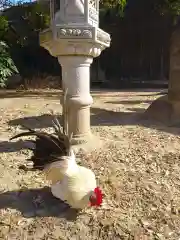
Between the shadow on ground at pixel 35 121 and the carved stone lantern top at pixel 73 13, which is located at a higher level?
the carved stone lantern top at pixel 73 13

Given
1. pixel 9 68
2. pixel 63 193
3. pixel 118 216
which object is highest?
pixel 9 68

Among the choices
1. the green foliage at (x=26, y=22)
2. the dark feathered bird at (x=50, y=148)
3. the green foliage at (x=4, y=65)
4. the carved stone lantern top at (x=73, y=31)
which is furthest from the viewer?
the green foliage at (x=4, y=65)

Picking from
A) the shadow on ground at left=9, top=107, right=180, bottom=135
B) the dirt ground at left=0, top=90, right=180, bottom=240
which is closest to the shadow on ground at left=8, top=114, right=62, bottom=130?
the shadow on ground at left=9, top=107, right=180, bottom=135

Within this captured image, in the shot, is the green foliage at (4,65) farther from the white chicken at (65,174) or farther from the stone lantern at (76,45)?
the white chicken at (65,174)

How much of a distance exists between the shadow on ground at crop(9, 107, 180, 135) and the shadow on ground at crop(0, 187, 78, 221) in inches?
98.3

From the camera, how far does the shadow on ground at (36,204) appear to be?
2703 millimetres

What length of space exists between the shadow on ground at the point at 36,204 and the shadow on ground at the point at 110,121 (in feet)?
8.19

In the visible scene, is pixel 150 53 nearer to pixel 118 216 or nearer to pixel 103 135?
pixel 103 135

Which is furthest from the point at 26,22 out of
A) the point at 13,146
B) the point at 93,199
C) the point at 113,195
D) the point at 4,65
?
the point at 93,199

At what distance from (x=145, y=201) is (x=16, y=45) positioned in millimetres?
12195

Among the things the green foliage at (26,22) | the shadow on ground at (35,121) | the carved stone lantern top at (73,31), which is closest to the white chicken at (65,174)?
the carved stone lantern top at (73,31)

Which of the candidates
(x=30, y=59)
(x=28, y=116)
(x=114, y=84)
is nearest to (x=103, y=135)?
(x=28, y=116)

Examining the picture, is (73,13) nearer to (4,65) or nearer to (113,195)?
(113,195)

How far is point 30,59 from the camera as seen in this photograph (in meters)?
14.7
